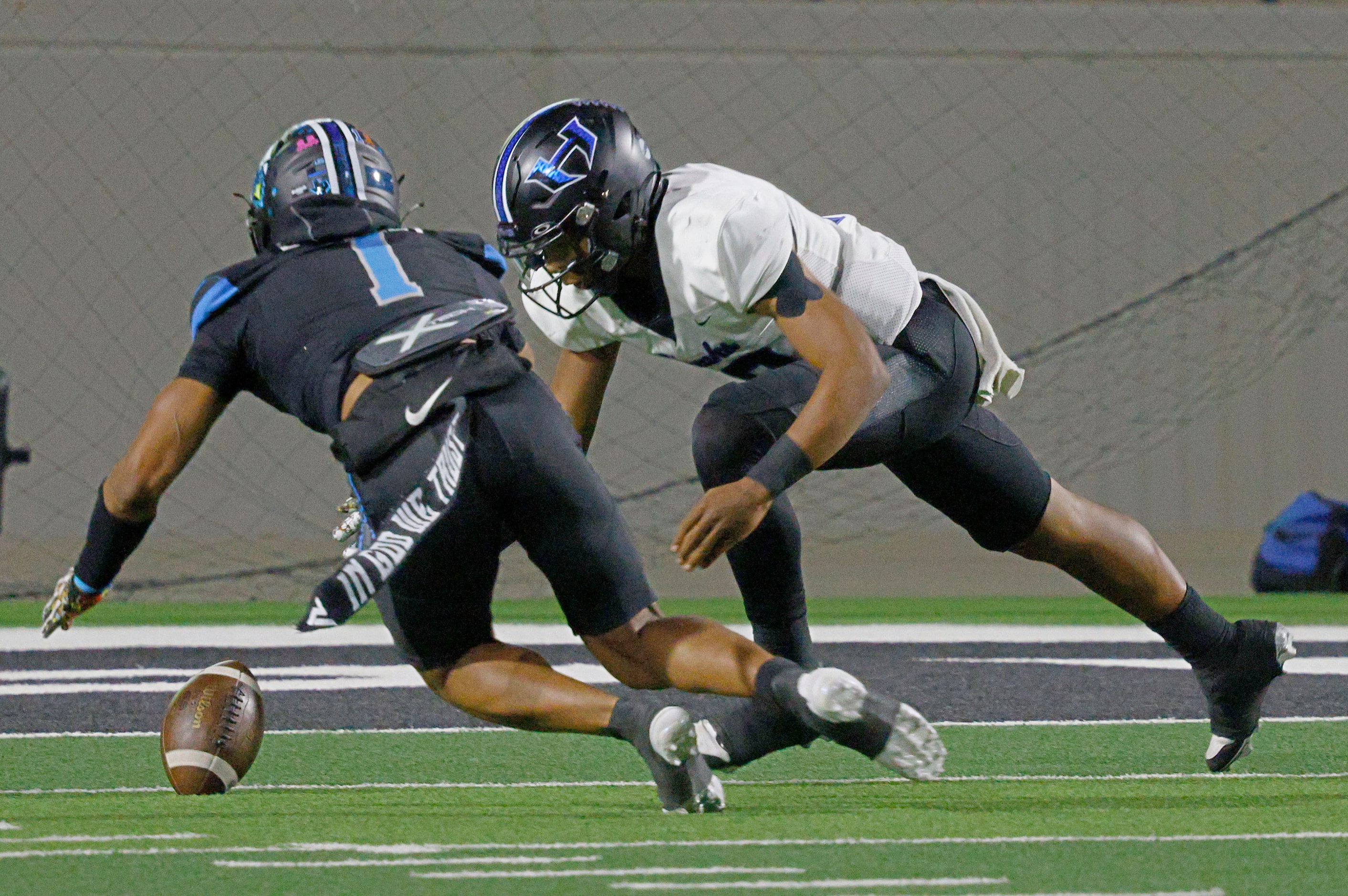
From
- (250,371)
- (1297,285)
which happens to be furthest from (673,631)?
(1297,285)

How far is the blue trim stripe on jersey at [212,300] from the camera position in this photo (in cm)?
321

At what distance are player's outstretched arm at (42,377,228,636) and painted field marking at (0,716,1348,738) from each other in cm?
107

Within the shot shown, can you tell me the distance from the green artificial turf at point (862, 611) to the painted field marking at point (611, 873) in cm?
450

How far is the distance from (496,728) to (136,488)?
1.51 meters

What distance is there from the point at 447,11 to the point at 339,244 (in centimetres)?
709

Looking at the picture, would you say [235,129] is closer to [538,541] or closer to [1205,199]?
[1205,199]

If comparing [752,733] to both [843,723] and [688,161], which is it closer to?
[843,723]

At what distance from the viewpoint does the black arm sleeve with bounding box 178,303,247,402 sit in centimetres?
319

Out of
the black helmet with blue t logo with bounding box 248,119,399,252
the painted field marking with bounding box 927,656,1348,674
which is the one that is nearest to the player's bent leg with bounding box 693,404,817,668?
the black helmet with blue t logo with bounding box 248,119,399,252

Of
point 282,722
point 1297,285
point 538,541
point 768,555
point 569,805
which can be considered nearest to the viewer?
point 538,541

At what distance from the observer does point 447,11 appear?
10086 millimetres

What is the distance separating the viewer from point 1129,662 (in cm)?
584

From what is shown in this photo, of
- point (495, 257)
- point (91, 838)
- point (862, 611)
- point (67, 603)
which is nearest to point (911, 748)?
point (495, 257)

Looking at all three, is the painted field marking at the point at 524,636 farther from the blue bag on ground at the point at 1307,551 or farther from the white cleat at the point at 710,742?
the white cleat at the point at 710,742
